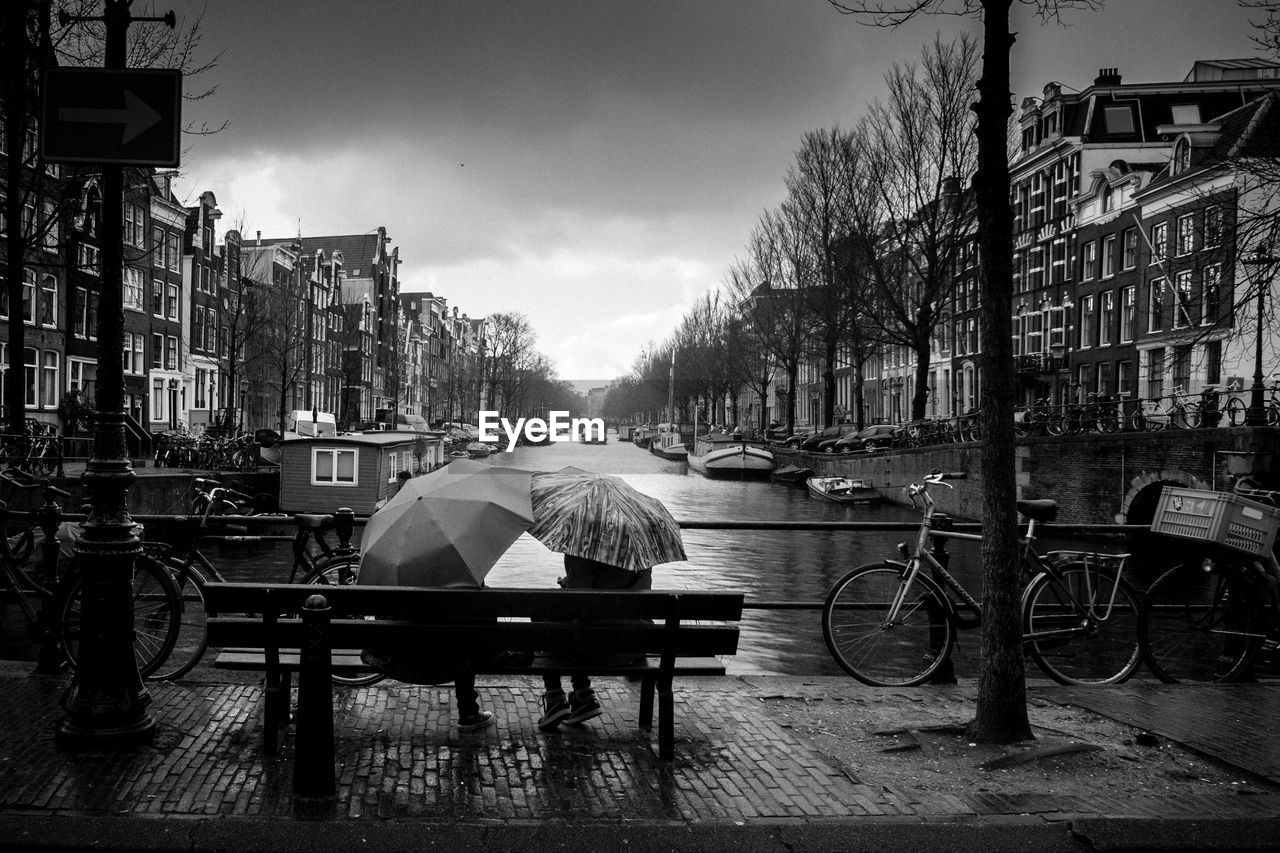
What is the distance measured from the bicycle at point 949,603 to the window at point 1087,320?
138 ft

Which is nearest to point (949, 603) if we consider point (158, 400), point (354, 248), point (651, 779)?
point (651, 779)

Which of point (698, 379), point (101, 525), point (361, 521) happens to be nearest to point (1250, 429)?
point (361, 521)

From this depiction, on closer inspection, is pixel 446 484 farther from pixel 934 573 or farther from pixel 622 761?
pixel 934 573

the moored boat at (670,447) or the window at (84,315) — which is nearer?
the window at (84,315)

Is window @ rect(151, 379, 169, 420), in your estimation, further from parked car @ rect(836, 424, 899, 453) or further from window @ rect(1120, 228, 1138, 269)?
window @ rect(1120, 228, 1138, 269)

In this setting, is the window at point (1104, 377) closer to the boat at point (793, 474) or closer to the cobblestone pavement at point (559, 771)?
the boat at point (793, 474)

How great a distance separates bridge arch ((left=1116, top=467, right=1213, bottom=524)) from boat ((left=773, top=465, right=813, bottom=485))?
2269 cm

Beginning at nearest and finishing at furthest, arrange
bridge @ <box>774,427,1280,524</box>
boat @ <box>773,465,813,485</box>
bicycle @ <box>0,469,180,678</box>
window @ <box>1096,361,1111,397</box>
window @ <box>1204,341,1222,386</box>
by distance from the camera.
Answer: bicycle @ <box>0,469,180,678</box>
bridge @ <box>774,427,1280,524</box>
window @ <box>1204,341,1222,386</box>
window @ <box>1096,361,1111,397</box>
boat @ <box>773,465,813,485</box>

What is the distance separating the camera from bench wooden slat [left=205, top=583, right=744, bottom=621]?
470cm

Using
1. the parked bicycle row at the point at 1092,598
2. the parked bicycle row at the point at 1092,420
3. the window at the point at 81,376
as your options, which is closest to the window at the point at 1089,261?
the parked bicycle row at the point at 1092,420

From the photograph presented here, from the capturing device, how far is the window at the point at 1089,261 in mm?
45906

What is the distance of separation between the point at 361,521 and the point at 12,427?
22.9 ft

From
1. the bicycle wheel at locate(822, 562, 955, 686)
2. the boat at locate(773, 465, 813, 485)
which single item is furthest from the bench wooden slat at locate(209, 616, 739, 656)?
the boat at locate(773, 465, 813, 485)

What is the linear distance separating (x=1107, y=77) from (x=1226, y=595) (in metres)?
51.1
